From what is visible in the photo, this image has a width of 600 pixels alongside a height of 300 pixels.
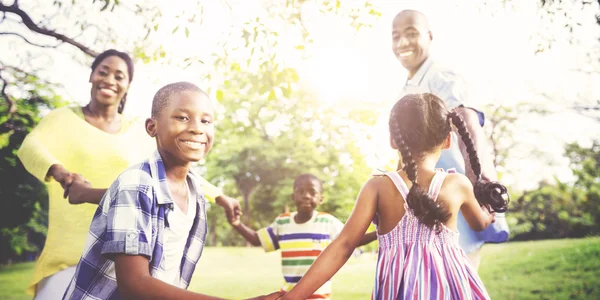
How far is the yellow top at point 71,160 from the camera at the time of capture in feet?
7.96

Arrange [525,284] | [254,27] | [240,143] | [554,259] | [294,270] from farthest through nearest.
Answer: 1. [240,143]
2. [554,259]
3. [525,284]
4. [254,27]
5. [294,270]

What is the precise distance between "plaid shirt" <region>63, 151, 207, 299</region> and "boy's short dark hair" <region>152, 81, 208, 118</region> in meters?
0.27

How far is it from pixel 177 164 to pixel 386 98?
6764 millimetres

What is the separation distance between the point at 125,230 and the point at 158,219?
6.3 inches

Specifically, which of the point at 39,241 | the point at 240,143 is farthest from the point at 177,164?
the point at 240,143

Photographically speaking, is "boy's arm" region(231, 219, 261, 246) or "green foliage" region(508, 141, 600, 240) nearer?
"boy's arm" region(231, 219, 261, 246)

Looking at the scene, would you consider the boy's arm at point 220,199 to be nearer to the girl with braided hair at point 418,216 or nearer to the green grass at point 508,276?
the girl with braided hair at point 418,216

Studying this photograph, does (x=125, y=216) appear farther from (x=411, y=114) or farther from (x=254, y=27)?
(x=254, y=27)

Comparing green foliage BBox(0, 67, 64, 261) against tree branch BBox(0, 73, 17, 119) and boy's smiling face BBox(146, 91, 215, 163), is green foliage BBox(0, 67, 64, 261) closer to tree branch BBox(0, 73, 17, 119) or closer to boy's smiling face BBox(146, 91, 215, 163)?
tree branch BBox(0, 73, 17, 119)

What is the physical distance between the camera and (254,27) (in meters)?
4.23

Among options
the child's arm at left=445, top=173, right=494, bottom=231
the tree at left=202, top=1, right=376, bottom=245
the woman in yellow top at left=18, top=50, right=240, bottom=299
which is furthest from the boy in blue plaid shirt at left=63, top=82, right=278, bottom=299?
the tree at left=202, top=1, right=376, bottom=245

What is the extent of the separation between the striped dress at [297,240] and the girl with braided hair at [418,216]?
1.71 metres

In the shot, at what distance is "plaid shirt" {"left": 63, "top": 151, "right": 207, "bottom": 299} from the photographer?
5.49 ft

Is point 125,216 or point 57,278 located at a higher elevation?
point 125,216
